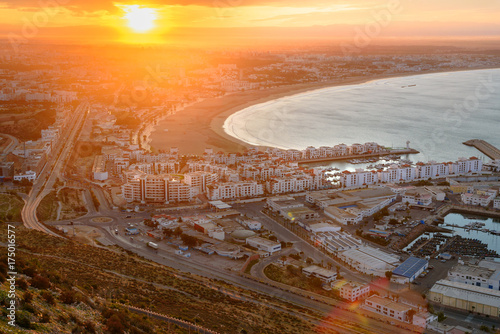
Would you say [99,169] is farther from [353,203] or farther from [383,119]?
[383,119]

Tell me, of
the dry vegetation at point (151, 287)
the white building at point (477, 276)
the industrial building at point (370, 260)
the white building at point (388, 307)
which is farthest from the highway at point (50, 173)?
the white building at point (477, 276)

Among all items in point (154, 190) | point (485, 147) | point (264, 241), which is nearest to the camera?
point (264, 241)

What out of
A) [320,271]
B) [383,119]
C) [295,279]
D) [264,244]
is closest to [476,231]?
[320,271]

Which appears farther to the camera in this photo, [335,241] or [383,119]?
[383,119]

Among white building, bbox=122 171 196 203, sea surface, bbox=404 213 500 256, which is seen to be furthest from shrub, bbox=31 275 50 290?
white building, bbox=122 171 196 203

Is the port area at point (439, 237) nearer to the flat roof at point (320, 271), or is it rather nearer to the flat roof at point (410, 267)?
the flat roof at point (410, 267)

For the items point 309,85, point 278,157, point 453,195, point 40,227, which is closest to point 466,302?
point 453,195

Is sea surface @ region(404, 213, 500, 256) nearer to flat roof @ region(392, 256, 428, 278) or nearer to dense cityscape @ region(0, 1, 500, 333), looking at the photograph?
dense cityscape @ region(0, 1, 500, 333)

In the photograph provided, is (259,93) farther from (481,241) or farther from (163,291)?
(163,291)
